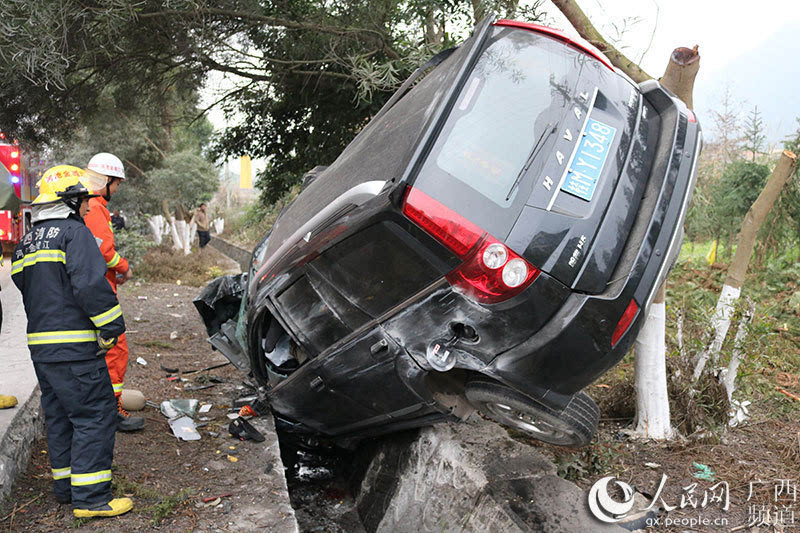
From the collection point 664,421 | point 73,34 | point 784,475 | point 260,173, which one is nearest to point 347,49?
point 73,34

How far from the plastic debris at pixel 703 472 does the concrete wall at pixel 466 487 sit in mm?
671

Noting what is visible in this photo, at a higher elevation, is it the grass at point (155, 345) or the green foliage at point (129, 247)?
the grass at point (155, 345)

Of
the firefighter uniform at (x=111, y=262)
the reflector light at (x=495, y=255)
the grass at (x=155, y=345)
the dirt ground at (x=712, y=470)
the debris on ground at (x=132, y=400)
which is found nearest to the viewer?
the reflector light at (x=495, y=255)

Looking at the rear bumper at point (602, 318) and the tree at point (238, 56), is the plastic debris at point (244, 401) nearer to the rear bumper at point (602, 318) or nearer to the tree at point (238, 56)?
the tree at point (238, 56)

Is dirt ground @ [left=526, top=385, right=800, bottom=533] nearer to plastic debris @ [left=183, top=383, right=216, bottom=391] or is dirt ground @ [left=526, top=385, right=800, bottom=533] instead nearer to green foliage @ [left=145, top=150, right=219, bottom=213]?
plastic debris @ [left=183, top=383, right=216, bottom=391]

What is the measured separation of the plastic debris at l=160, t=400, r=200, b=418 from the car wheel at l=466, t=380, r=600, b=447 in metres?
2.59

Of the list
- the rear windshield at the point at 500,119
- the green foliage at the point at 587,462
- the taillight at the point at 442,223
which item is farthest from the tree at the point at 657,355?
the taillight at the point at 442,223

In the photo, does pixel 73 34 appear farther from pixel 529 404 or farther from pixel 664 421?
pixel 664 421

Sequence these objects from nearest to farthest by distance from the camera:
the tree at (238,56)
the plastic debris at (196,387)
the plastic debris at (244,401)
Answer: the plastic debris at (244,401), the tree at (238,56), the plastic debris at (196,387)

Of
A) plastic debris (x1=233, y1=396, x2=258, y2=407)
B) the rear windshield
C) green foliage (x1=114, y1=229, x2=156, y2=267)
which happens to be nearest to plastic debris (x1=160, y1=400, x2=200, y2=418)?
plastic debris (x1=233, y1=396, x2=258, y2=407)

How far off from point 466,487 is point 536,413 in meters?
0.73

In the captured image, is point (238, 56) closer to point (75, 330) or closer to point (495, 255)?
point (75, 330)

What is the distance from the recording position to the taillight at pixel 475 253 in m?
2.55

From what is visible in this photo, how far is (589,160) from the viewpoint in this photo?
2.85 metres
